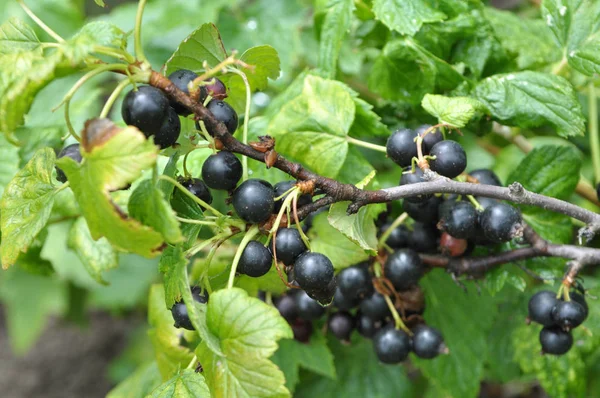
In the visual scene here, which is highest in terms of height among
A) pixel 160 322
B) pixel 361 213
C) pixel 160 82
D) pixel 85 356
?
pixel 160 82

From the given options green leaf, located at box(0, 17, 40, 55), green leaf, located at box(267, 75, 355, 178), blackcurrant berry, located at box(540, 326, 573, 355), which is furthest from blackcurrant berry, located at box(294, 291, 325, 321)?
green leaf, located at box(0, 17, 40, 55)

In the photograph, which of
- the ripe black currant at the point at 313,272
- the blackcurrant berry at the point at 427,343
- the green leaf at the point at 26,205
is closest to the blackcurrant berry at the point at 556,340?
the blackcurrant berry at the point at 427,343

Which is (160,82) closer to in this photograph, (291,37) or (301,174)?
(301,174)

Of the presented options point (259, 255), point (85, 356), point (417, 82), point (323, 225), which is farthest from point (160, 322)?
point (85, 356)

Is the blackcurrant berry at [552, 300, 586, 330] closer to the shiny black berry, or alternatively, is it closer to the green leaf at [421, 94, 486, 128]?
the green leaf at [421, 94, 486, 128]

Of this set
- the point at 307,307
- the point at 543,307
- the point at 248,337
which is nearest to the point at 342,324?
the point at 307,307

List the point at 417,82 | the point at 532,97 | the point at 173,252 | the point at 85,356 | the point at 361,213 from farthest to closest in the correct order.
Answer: the point at 85,356 → the point at 417,82 → the point at 532,97 → the point at 361,213 → the point at 173,252
